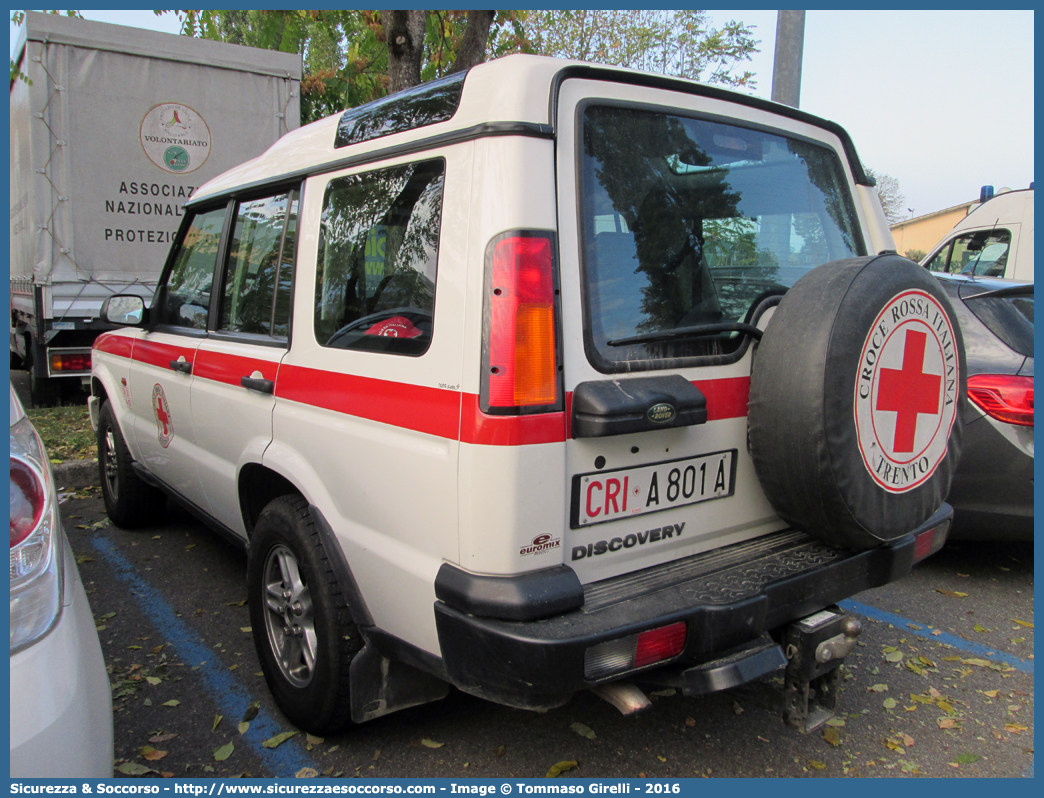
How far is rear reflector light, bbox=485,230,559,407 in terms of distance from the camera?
196 cm

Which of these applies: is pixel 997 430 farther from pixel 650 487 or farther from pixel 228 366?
pixel 228 366

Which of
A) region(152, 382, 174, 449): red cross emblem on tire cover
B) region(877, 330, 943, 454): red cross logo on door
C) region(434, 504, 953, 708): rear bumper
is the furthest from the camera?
region(152, 382, 174, 449): red cross emblem on tire cover

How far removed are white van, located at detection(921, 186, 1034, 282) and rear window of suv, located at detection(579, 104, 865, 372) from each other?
20.9 ft

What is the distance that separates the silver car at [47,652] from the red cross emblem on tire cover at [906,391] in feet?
6.69

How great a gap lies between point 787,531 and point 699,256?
1.00 m

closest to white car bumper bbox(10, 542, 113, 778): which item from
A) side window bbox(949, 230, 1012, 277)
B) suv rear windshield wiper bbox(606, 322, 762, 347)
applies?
suv rear windshield wiper bbox(606, 322, 762, 347)

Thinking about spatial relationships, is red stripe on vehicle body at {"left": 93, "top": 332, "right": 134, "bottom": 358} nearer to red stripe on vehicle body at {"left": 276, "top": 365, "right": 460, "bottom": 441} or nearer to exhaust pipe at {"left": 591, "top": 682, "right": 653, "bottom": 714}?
red stripe on vehicle body at {"left": 276, "top": 365, "right": 460, "bottom": 441}

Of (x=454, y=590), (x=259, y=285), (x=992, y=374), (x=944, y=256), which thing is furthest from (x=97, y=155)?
(x=944, y=256)

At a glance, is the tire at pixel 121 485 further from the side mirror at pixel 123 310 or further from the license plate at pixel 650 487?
the license plate at pixel 650 487

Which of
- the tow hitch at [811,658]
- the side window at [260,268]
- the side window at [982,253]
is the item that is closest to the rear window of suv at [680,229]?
the tow hitch at [811,658]

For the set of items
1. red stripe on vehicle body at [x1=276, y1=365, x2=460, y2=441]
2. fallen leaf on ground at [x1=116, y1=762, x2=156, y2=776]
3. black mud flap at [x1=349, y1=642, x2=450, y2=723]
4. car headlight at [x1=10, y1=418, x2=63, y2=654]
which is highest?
red stripe on vehicle body at [x1=276, y1=365, x2=460, y2=441]

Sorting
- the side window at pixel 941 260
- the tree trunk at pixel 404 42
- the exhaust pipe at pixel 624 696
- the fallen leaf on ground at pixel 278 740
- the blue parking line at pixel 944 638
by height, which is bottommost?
the fallen leaf on ground at pixel 278 740

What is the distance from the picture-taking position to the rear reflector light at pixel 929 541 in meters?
2.61

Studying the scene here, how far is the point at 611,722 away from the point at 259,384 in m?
1.79
